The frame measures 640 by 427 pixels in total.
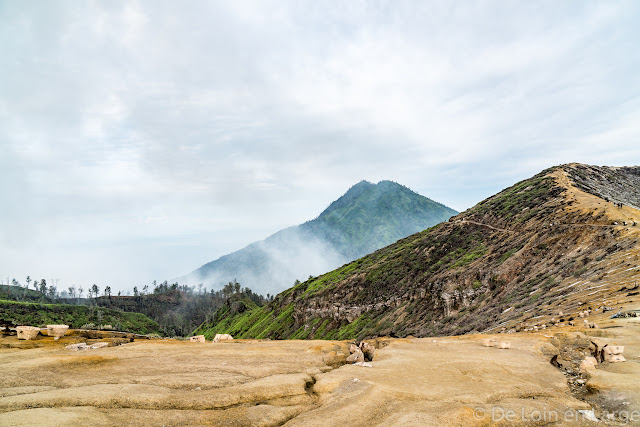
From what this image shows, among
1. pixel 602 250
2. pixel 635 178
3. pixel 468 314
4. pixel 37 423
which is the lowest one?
pixel 468 314

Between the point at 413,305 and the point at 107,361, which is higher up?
the point at 107,361

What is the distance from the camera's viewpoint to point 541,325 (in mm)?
45781

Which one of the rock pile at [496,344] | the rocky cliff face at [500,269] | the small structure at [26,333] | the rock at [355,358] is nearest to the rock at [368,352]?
the rock at [355,358]

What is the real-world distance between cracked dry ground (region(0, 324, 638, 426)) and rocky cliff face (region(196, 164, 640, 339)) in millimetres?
37598

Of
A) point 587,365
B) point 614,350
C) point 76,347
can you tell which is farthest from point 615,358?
point 76,347

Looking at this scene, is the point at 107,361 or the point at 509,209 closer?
the point at 107,361

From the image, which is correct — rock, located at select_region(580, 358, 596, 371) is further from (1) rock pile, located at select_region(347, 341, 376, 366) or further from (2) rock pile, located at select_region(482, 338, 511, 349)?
(1) rock pile, located at select_region(347, 341, 376, 366)

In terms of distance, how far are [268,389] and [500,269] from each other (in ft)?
287

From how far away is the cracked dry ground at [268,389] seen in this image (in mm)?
16094

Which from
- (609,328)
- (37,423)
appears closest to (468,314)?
(609,328)

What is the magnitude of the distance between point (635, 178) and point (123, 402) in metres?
222

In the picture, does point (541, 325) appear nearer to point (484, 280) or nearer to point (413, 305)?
A: point (484, 280)

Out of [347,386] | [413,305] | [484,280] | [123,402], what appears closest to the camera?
[123,402]

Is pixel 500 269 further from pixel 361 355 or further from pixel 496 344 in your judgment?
pixel 361 355
